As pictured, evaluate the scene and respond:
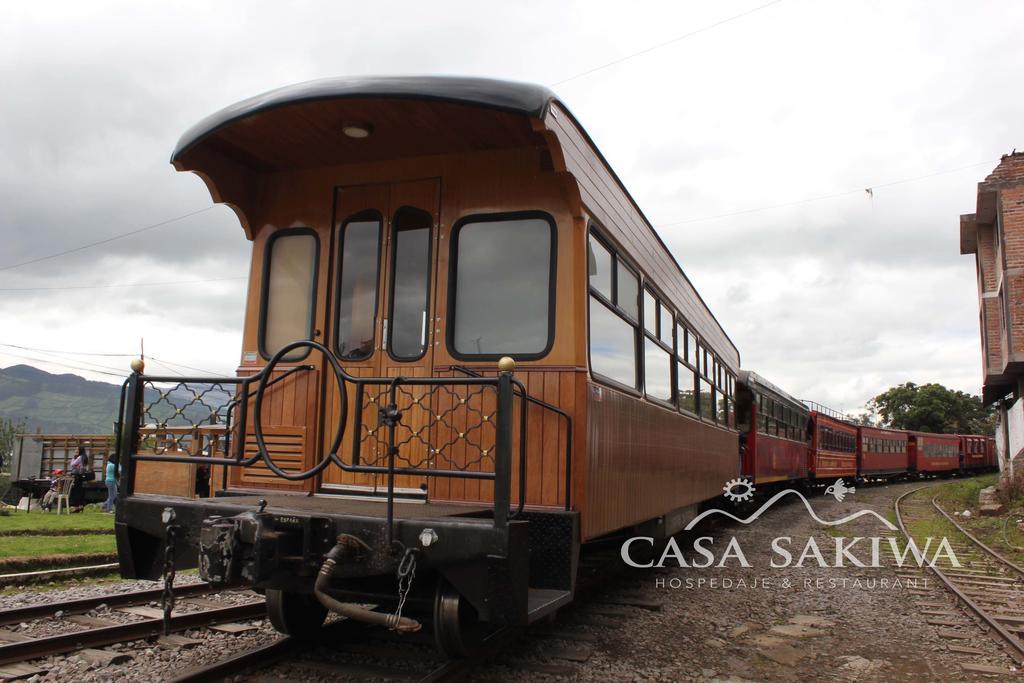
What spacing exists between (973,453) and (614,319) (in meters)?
44.9

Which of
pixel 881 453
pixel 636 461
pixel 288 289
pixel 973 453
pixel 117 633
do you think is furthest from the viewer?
pixel 973 453

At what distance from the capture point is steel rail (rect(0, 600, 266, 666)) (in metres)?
4.58

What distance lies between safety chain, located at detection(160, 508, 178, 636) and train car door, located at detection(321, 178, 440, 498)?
115 centimetres

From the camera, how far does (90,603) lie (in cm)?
594

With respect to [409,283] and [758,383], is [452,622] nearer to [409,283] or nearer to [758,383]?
[409,283]

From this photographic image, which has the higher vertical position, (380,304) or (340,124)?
(340,124)

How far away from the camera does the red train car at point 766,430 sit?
14031mm

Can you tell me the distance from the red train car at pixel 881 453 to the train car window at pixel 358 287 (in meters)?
26.1

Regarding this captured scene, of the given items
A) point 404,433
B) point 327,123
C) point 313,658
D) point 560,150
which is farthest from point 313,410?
point 560,150

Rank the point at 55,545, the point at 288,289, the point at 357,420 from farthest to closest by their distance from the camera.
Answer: the point at 55,545 → the point at 288,289 → the point at 357,420

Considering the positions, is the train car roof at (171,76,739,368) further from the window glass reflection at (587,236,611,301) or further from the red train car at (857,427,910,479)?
the red train car at (857,427,910,479)

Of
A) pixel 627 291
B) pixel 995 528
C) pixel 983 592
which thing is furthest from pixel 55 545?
pixel 995 528

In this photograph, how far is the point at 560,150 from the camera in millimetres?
4531

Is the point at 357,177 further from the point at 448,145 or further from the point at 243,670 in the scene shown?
the point at 243,670
